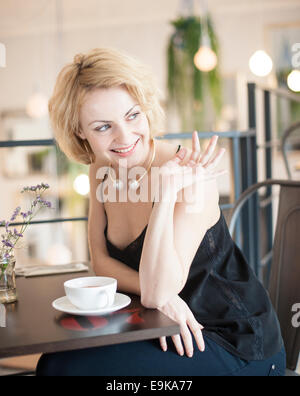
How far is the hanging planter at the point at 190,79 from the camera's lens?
18.8 feet

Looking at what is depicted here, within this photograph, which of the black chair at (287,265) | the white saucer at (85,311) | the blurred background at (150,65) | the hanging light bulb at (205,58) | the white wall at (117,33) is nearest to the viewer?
the white saucer at (85,311)

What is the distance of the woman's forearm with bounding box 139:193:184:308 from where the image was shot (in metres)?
1.13

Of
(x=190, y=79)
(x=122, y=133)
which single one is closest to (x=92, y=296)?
(x=122, y=133)

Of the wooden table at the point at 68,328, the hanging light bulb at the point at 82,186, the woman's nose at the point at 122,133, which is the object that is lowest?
the wooden table at the point at 68,328

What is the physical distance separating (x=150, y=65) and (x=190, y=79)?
1.70ft

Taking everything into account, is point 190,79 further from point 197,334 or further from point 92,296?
point 92,296

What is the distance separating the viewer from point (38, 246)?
7.48m

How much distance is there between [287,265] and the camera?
146cm

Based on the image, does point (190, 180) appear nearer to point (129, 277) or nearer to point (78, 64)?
point (129, 277)

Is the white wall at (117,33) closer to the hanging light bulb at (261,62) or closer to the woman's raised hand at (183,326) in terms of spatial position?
the hanging light bulb at (261,62)

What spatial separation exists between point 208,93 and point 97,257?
202 inches

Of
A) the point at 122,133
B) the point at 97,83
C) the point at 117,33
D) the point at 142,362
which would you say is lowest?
the point at 142,362

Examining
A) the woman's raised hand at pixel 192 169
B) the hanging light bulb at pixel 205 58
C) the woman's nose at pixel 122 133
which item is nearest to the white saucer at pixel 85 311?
the woman's raised hand at pixel 192 169
